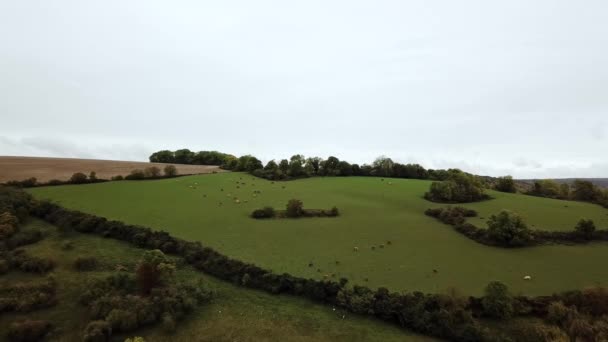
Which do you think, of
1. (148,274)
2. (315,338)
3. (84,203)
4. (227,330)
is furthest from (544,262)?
(84,203)

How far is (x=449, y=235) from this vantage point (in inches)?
1400

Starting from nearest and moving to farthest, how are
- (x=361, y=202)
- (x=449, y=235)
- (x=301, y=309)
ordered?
(x=301, y=309), (x=449, y=235), (x=361, y=202)

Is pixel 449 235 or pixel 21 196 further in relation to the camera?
pixel 21 196

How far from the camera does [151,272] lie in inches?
989

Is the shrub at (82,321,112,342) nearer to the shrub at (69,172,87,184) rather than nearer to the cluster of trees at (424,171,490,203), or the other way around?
the shrub at (69,172,87,184)

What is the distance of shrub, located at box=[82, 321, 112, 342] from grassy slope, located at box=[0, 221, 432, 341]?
4.46 feet

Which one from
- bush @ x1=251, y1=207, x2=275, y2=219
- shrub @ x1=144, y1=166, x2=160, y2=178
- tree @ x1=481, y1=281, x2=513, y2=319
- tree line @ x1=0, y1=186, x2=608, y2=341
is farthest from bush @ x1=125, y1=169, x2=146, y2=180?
tree @ x1=481, y1=281, x2=513, y2=319

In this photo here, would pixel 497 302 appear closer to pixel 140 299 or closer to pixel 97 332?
pixel 140 299

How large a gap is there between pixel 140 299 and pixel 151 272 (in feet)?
8.11

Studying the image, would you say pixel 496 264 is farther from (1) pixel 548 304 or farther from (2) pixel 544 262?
(1) pixel 548 304

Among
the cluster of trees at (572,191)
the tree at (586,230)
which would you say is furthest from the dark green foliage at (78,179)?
the cluster of trees at (572,191)

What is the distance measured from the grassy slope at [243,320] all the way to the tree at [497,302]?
5.46 m

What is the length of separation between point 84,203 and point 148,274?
2536cm

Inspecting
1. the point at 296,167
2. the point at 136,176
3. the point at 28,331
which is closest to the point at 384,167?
the point at 296,167
